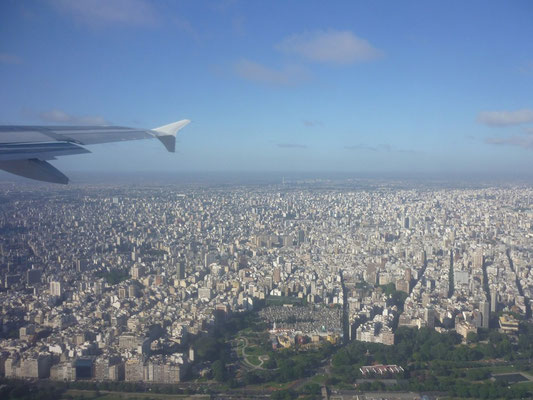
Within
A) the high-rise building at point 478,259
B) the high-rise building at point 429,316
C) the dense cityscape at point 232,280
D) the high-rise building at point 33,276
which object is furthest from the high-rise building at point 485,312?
the high-rise building at point 33,276

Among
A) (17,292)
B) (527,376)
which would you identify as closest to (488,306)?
(527,376)

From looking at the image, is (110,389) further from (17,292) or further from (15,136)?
(15,136)

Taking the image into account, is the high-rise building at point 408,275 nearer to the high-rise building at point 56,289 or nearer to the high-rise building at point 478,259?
the high-rise building at point 478,259

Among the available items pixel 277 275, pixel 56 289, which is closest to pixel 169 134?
pixel 56 289

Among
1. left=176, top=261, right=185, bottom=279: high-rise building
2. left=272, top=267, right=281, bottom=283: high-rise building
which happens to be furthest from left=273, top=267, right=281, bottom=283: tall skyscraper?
left=176, top=261, right=185, bottom=279: high-rise building

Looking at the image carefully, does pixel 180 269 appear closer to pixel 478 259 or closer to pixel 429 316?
pixel 429 316

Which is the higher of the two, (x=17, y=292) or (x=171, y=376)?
(x=17, y=292)
